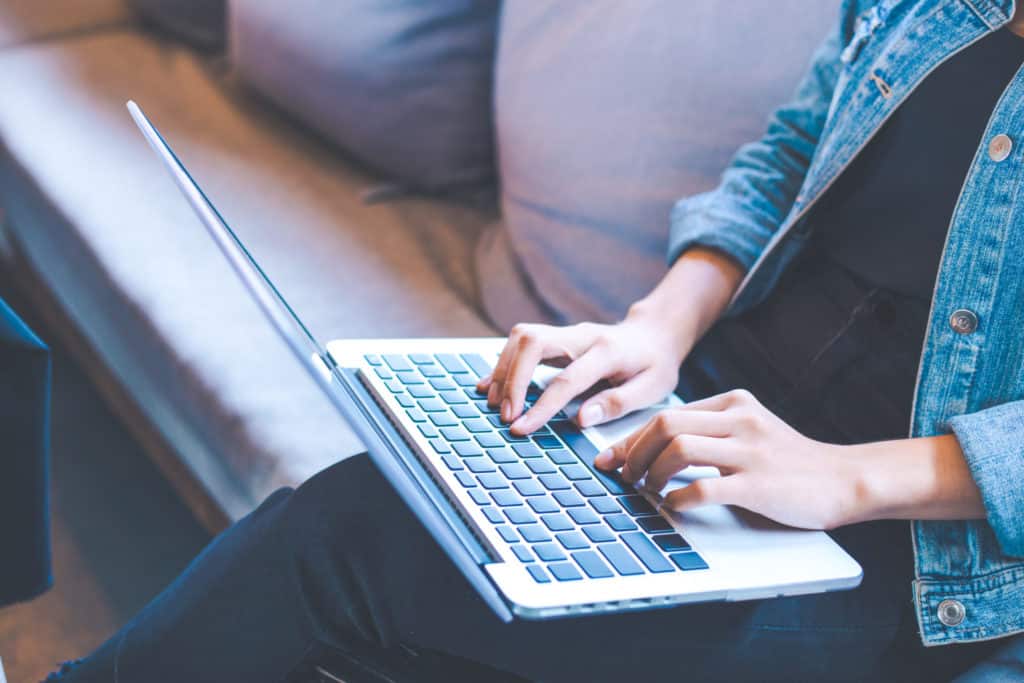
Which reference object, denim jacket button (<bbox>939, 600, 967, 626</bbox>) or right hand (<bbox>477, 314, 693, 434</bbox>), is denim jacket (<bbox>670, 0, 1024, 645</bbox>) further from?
right hand (<bbox>477, 314, 693, 434</bbox>)

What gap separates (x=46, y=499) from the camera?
2.24ft

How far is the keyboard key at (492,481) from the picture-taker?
2.10ft

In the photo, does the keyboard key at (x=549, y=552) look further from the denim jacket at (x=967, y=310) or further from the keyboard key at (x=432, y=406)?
the denim jacket at (x=967, y=310)

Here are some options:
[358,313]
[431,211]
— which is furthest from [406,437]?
[431,211]

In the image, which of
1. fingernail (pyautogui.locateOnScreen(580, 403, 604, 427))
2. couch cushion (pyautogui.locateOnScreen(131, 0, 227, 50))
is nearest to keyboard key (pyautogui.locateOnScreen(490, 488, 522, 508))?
fingernail (pyautogui.locateOnScreen(580, 403, 604, 427))

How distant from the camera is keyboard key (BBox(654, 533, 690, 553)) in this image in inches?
24.0

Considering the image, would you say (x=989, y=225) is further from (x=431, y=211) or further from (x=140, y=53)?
(x=140, y=53)

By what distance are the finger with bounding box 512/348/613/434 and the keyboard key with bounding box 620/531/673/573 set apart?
12cm

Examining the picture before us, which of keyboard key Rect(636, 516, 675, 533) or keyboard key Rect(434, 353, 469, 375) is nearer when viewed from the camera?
keyboard key Rect(636, 516, 675, 533)

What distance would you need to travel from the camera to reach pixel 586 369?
2.44 feet

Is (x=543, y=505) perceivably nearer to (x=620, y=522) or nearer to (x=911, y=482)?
(x=620, y=522)

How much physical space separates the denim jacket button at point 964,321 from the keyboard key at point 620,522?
268 mm

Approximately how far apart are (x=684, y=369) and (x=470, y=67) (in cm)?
63

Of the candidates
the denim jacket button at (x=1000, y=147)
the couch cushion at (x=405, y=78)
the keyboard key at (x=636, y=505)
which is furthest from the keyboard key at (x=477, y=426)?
the couch cushion at (x=405, y=78)
